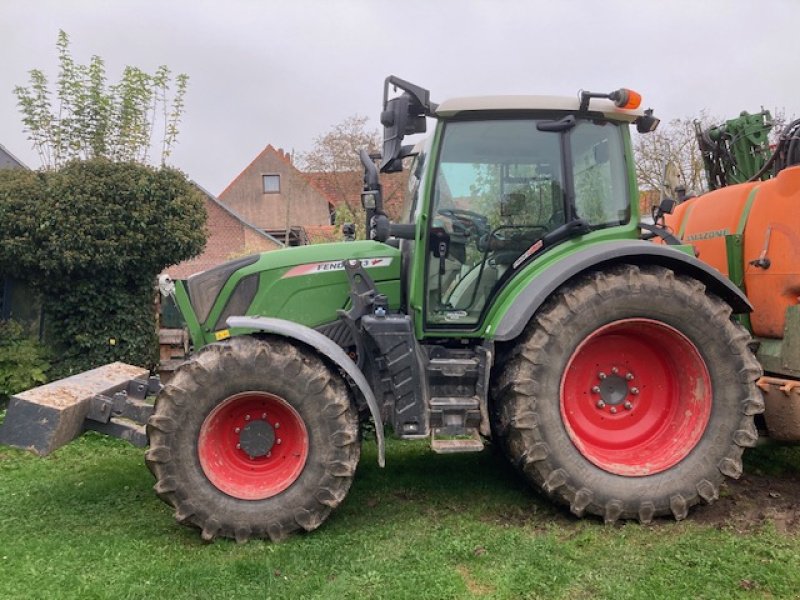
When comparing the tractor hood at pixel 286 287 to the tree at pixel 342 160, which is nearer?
the tractor hood at pixel 286 287

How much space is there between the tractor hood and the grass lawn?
4.16 feet

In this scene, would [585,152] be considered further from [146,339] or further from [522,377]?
[146,339]

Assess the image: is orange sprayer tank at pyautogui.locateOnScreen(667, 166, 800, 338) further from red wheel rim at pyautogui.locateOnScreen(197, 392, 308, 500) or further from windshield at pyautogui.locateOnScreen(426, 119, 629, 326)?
red wheel rim at pyautogui.locateOnScreen(197, 392, 308, 500)

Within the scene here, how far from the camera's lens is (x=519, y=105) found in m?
4.03

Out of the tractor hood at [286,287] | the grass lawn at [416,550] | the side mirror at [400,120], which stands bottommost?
the grass lawn at [416,550]

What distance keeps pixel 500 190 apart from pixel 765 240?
1796 mm

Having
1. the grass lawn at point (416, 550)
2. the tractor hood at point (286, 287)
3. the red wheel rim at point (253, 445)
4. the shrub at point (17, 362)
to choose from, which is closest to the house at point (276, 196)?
the shrub at point (17, 362)

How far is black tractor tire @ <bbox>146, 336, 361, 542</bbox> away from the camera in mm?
3654

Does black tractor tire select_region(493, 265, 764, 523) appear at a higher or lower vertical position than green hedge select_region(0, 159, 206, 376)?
lower

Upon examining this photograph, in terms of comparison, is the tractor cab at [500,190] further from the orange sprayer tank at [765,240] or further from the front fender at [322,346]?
the orange sprayer tank at [765,240]

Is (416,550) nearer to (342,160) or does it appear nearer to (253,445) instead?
(253,445)

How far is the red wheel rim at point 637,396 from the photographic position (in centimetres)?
398

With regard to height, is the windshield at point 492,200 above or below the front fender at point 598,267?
above

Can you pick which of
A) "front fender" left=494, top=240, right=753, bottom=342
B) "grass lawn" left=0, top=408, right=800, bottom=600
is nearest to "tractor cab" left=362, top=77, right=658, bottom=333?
"front fender" left=494, top=240, right=753, bottom=342
